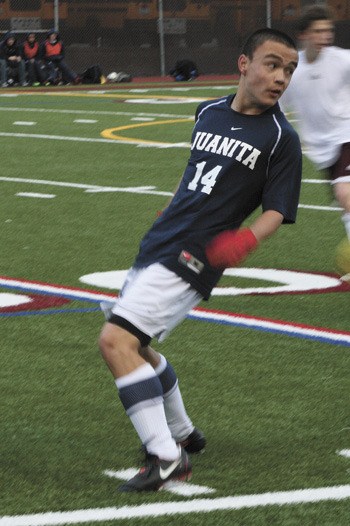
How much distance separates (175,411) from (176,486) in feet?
1.70

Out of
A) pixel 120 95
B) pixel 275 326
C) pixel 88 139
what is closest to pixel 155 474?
pixel 275 326

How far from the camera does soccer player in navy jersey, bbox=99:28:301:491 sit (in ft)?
17.9

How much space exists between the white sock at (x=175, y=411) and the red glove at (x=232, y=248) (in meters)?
0.57

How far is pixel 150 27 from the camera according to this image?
39062 mm

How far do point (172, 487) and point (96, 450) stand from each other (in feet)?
1.93

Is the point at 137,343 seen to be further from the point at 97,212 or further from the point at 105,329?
the point at 97,212

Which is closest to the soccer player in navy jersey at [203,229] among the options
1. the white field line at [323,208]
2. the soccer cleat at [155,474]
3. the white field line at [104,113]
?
the soccer cleat at [155,474]

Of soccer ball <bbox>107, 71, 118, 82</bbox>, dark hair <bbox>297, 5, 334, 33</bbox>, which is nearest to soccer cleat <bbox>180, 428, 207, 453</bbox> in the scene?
dark hair <bbox>297, 5, 334, 33</bbox>

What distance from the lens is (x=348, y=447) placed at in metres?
5.89

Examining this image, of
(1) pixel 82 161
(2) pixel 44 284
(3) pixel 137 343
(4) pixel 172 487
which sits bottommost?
(1) pixel 82 161

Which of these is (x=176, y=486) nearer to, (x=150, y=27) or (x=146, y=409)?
(x=146, y=409)

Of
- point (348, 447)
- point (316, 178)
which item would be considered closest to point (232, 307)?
point (348, 447)

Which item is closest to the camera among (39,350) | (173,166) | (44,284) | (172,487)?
(172,487)

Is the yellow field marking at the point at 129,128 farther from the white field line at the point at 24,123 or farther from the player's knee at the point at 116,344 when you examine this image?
the player's knee at the point at 116,344
